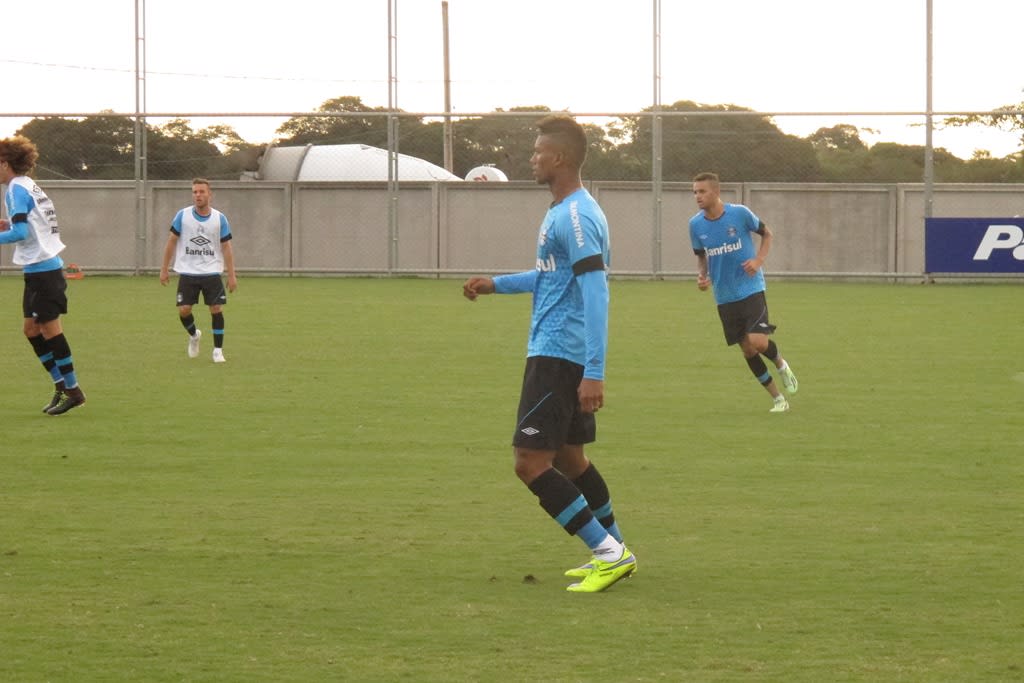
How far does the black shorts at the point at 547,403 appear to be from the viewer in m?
5.75

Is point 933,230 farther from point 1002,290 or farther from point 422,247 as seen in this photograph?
point 422,247

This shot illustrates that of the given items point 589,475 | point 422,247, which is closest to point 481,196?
point 422,247

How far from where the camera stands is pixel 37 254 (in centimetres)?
1078

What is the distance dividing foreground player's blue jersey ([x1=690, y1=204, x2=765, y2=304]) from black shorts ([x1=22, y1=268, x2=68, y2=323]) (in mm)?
4839

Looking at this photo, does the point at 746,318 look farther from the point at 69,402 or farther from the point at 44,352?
the point at 44,352

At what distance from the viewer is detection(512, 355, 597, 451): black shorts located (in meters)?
5.75

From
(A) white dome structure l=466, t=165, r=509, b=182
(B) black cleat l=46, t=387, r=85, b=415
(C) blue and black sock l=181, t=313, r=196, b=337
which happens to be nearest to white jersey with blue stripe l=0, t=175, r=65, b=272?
(B) black cleat l=46, t=387, r=85, b=415

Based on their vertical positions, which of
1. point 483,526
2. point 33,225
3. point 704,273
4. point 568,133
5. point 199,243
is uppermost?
point 568,133

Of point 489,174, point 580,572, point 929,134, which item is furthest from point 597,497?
point 489,174

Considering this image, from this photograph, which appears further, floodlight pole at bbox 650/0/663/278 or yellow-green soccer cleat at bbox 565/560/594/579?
floodlight pole at bbox 650/0/663/278

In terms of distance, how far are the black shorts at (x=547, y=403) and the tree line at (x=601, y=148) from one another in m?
22.1

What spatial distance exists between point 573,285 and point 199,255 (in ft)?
33.8

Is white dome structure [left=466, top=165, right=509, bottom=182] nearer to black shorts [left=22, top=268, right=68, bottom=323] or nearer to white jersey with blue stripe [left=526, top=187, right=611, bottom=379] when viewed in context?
black shorts [left=22, top=268, right=68, bottom=323]

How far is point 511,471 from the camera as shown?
28.4ft
